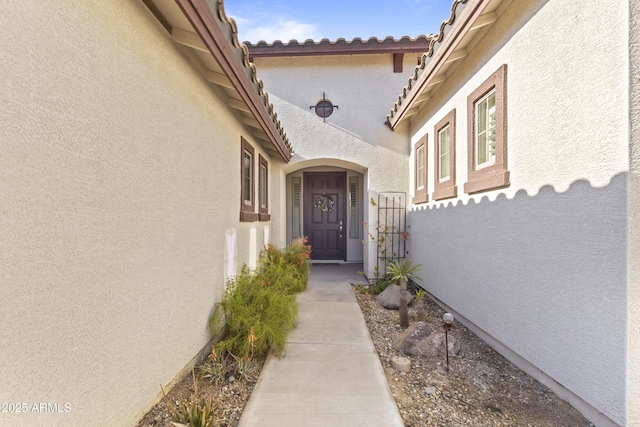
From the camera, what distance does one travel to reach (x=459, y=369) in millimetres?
3393

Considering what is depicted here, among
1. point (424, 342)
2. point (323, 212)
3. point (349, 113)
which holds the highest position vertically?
point (349, 113)

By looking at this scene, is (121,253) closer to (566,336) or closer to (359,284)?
(566,336)

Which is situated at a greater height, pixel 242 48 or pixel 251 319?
pixel 242 48

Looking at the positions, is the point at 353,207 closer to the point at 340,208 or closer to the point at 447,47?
the point at 340,208

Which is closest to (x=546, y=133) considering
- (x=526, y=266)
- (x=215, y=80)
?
(x=526, y=266)

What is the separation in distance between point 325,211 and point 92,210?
813 cm

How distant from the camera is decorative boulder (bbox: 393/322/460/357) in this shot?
367 cm

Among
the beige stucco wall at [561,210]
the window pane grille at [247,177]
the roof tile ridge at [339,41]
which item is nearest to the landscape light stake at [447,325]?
the beige stucco wall at [561,210]

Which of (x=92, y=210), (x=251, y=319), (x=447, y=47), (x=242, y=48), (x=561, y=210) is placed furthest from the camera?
(x=447, y=47)

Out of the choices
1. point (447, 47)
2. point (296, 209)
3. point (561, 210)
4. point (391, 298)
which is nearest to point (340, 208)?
point (296, 209)

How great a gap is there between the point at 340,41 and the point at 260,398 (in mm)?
7459

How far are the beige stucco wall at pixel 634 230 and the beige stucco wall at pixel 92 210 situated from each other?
3.47 m

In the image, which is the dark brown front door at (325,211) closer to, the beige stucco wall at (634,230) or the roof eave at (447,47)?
the roof eave at (447,47)

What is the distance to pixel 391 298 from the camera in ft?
18.6
